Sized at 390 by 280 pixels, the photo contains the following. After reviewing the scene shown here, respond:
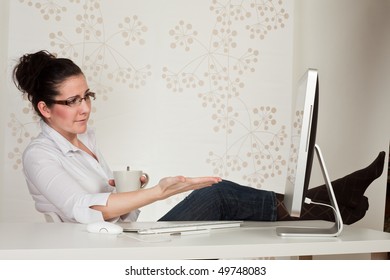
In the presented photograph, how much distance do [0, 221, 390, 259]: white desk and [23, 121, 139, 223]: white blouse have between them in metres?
0.43

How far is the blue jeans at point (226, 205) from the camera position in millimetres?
2156

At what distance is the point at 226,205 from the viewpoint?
2.18 meters

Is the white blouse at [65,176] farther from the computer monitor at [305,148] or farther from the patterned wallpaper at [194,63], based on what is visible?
the computer monitor at [305,148]

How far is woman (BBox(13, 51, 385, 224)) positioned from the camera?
204 centimetres

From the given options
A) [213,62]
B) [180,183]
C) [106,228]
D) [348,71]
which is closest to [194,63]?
[213,62]

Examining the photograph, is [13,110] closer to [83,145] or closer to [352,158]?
[83,145]

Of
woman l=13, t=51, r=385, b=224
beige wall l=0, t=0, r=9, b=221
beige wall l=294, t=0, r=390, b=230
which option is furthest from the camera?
beige wall l=294, t=0, r=390, b=230

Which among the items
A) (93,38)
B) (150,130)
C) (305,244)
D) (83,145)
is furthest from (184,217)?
(93,38)

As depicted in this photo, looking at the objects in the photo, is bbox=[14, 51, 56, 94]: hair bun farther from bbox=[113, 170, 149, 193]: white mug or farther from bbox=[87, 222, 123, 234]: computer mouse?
bbox=[87, 222, 123, 234]: computer mouse

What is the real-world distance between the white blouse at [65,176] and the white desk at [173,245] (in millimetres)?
429

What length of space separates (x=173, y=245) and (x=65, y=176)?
3.88ft

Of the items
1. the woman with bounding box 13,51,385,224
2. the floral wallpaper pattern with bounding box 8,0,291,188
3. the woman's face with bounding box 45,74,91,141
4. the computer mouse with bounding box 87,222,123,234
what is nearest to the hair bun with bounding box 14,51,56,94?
the woman with bounding box 13,51,385,224
